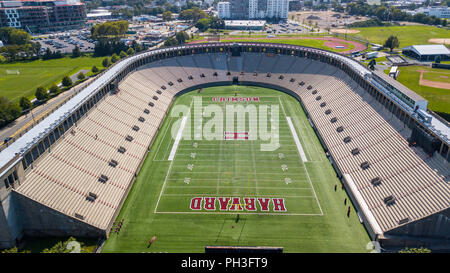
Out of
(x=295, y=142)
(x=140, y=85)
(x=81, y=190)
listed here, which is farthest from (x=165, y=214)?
(x=140, y=85)

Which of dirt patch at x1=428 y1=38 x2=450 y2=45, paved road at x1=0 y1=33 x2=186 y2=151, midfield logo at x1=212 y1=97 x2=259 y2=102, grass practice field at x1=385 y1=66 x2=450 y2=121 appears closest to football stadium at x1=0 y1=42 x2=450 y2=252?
midfield logo at x1=212 y1=97 x2=259 y2=102

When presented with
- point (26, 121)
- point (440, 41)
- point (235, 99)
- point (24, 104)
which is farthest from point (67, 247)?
point (440, 41)

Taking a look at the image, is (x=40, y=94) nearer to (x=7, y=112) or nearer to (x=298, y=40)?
(x=7, y=112)

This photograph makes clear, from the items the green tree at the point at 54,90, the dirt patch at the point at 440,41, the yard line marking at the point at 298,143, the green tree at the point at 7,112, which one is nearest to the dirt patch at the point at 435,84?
the yard line marking at the point at 298,143

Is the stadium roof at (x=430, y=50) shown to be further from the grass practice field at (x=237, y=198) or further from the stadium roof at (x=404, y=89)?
the grass practice field at (x=237, y=198)

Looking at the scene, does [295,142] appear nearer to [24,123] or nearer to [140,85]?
[140,85]
